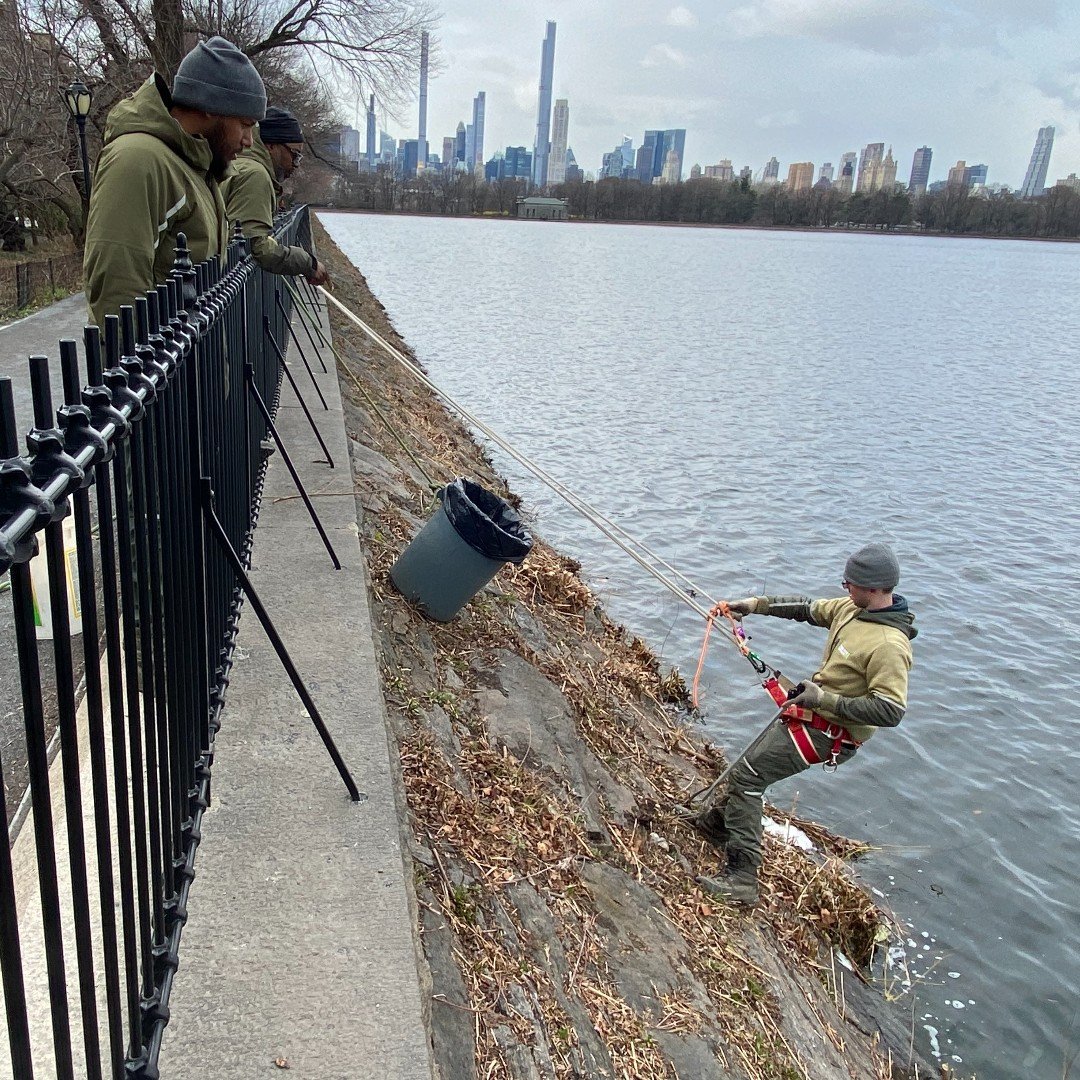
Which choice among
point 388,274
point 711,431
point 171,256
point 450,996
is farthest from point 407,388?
point 388,274

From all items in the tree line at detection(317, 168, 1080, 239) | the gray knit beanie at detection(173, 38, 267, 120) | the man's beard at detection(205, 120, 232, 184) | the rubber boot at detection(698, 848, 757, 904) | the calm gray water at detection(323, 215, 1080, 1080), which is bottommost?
the calm gray water at detection(323, 215, 1080, 1080)

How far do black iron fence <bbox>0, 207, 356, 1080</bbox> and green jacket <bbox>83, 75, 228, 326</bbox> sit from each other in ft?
0.80

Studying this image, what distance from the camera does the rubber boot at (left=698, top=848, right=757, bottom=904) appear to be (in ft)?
17.2

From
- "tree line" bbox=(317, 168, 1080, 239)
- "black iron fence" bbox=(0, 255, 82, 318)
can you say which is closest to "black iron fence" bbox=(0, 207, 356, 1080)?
"black iron fence" bbox=(0, 255, 82, 318)

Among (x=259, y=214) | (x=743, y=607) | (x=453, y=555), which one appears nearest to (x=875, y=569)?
(x=743, y=607)

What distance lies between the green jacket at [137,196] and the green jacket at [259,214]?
1.69 m

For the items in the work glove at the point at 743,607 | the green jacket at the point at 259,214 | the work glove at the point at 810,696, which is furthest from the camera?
the work glove at the point at 743,607

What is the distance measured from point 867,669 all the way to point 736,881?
1345 millimetres

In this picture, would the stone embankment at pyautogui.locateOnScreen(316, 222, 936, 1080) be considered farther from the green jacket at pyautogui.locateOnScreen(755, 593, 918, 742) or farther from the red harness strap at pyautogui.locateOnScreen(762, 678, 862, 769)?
the green jacket at pyautogui.locateOnScreen(755, 593, 918, 742)

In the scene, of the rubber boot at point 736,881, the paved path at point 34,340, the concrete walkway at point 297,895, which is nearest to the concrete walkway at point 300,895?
the concrete walkway at point 297,895

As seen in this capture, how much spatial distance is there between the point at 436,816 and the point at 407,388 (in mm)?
12356

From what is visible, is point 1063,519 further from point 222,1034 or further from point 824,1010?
point 222,1034

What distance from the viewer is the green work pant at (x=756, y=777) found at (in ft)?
18.3

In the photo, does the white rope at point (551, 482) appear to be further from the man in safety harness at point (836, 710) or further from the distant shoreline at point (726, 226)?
the distant shoreline at point (726, 226)
